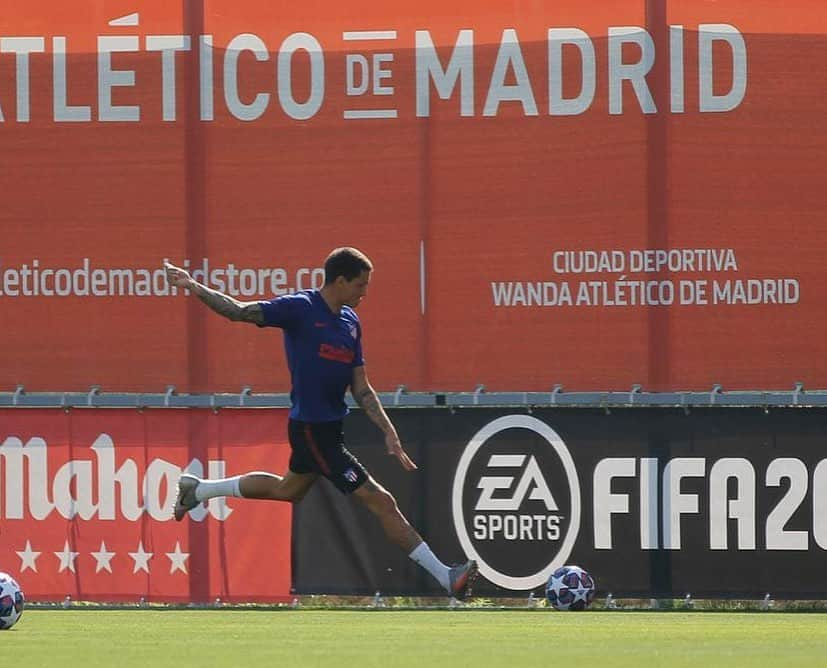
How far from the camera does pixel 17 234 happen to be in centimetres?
1217

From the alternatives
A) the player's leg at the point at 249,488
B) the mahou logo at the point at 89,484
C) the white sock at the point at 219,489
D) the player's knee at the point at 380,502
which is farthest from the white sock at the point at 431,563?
the mahou logo at the point at 89,484

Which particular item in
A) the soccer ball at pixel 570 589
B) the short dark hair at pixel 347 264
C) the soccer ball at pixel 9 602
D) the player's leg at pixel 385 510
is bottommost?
the soccer ball at pixel 570 589

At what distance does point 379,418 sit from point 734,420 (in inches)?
113

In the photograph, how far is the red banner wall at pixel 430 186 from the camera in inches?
461

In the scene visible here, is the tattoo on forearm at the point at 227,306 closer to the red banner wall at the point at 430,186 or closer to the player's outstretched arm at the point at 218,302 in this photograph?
the player's outstretched arm at the point at 218,302

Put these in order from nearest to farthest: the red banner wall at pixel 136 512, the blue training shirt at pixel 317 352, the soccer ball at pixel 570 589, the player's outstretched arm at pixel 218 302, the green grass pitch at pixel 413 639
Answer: the green grass pitch at pixel 413 639
the player's outstretched arm at pixel 218 302
the blue training shirt at pixel 317 352
the soccer ball at pixel 570 589
the red banner wall at pixel 136 512

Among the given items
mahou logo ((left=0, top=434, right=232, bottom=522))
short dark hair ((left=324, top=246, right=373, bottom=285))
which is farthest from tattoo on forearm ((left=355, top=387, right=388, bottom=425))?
mahou logo ((left=0, top=434, right=232, bottom=522))

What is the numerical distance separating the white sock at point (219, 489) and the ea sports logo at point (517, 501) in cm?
201

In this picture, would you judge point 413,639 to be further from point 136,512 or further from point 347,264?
point 136,512

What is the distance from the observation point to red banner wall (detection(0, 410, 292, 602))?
466 inches

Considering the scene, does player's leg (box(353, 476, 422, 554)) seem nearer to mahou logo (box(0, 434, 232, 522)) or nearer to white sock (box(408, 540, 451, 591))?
white sock (box(408, 540, 451, 591))

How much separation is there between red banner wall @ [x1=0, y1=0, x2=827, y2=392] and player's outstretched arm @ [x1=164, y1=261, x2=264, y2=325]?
254 centimetres

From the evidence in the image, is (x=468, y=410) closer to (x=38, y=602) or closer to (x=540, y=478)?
(x=540, y=478)

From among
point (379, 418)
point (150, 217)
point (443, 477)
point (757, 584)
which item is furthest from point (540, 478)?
point (150, 217)
